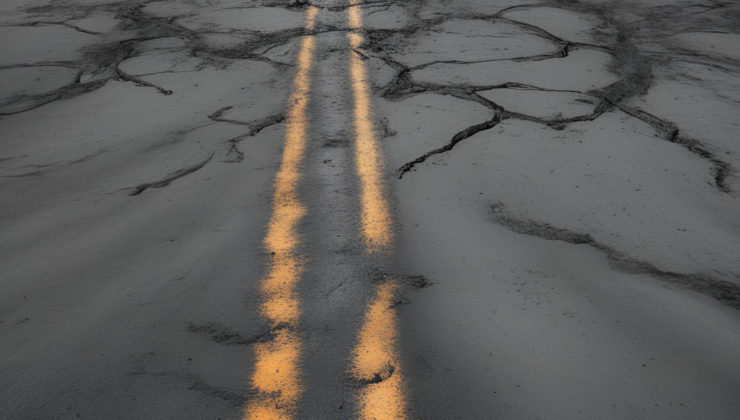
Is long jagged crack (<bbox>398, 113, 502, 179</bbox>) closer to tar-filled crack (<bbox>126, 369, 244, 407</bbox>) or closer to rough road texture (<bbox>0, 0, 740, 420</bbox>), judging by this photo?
rough road texture (<bbox>0, 0, 740, 420</bbox>)

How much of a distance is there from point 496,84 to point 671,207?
118 centimetres

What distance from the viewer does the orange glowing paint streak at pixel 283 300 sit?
116cm

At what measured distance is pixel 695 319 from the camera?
4.39 feet

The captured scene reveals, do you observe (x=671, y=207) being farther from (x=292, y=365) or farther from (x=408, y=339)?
(x=292, y=365)

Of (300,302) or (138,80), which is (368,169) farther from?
(138,80)

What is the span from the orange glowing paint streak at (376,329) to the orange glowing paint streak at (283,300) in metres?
0.15

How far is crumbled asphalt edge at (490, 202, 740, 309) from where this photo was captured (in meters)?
1.43

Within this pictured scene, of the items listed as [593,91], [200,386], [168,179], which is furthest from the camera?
[593,91]

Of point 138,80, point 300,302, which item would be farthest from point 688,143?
point 138,80

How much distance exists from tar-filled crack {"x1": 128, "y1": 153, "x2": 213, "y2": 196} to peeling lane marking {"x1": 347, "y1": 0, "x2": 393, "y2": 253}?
24.1 inches

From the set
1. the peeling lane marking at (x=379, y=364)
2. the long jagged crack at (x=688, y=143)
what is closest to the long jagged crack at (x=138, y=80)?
the peeling lane marking at (x=379, y=364)

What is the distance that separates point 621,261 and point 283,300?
98cm

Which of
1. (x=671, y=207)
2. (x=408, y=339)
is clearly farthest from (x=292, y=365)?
(x=671, y=207)

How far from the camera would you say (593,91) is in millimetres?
2639
